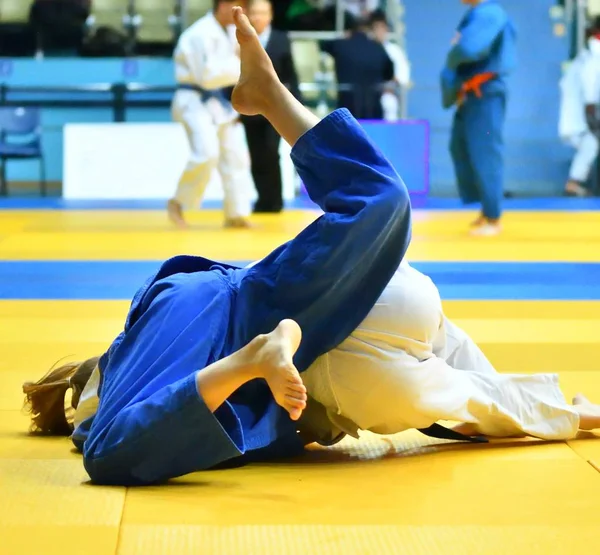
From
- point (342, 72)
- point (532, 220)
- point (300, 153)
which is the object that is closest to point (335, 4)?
point (342, 72)

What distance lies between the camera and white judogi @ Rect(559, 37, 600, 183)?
13.8m

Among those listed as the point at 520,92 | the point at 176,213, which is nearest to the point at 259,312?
the point at 176,213

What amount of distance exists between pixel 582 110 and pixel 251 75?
1152cm

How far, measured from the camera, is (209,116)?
9359mm

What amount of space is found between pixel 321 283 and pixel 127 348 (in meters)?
0.51

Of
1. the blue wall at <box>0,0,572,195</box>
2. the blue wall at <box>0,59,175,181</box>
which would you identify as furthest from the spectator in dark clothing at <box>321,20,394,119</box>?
the blue wall at <box>0,59,175,181</box>

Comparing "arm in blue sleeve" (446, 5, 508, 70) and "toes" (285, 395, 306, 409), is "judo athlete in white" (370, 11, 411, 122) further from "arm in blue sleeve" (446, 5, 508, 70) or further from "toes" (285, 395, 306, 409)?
"toes" (285, 395, 306, 409)

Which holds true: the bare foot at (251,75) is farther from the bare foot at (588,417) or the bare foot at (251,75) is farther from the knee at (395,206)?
the bare foot at (588,417)

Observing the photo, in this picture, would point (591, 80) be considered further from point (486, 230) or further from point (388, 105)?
point (486, 230)

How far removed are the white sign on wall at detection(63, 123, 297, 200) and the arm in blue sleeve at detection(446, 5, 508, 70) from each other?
4396mm

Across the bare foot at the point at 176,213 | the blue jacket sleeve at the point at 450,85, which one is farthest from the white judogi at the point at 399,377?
the bare foot at the point at 176,213

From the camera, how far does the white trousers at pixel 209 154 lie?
9.30m

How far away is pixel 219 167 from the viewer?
9648mm

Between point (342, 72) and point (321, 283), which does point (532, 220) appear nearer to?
point (342, 72)
